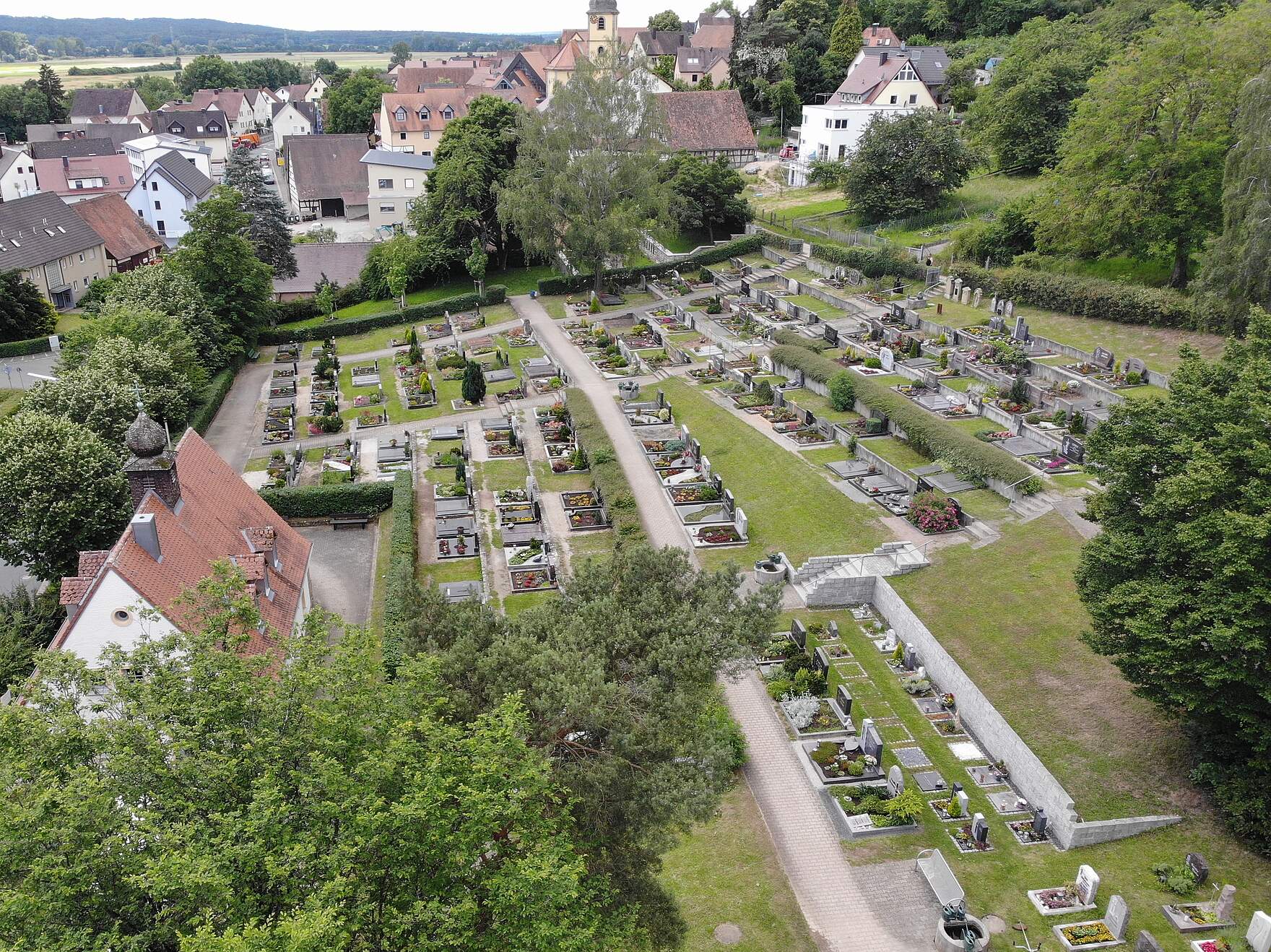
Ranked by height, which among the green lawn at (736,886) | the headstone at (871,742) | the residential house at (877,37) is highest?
the residential house at (877,37)

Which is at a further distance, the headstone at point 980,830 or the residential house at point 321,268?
the residential house at point 321,268

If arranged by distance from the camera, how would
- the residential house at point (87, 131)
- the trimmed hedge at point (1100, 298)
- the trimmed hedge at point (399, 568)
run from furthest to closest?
the residential house at point (87, 131)
the trimmed hedge at point (1100, 298)
the trimmed hedge at point (399, 568)

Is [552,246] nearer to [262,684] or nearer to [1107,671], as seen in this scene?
[1107,671]

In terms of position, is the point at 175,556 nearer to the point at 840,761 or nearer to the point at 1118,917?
the point at 840,761

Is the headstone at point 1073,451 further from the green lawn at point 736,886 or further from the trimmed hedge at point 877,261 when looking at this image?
the trimmed hedge at point 877,261

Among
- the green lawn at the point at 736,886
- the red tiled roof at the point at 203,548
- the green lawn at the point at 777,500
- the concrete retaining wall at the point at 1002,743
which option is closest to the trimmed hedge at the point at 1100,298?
the green lawn at the point at 777,500

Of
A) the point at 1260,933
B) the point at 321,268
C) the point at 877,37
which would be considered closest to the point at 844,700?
the point at 1260,933
